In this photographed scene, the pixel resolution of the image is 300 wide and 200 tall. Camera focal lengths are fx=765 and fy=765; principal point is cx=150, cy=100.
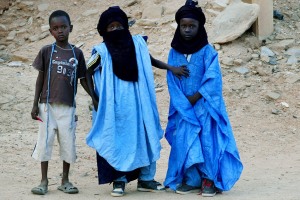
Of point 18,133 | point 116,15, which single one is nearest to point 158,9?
point 18,133

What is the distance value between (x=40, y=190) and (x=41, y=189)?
0.05 ft

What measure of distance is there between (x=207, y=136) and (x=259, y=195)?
0.69 meters

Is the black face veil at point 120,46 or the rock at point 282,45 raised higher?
the black face veil at point 120,46

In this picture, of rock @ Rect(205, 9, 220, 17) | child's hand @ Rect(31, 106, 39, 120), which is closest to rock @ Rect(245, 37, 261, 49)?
rock @ Rect(205, 9, 220, 17)

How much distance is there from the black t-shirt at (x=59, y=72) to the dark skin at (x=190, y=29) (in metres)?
0.96

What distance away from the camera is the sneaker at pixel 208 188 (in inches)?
264

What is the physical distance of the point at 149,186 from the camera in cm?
683

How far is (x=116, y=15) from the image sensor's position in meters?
6.60

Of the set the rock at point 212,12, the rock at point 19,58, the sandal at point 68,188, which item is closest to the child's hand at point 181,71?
the sandal at point 68,188

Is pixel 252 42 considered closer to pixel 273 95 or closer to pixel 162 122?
pixel 273 95

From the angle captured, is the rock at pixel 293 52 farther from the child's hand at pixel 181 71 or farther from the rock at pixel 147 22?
the child's hand at pixel 181 71

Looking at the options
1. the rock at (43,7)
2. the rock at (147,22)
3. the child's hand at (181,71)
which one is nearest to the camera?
the child's hand at (181,71)

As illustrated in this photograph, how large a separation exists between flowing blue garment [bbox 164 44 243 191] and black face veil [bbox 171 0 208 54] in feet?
0.18

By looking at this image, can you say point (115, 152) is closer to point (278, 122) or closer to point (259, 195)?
point (259, 195)
